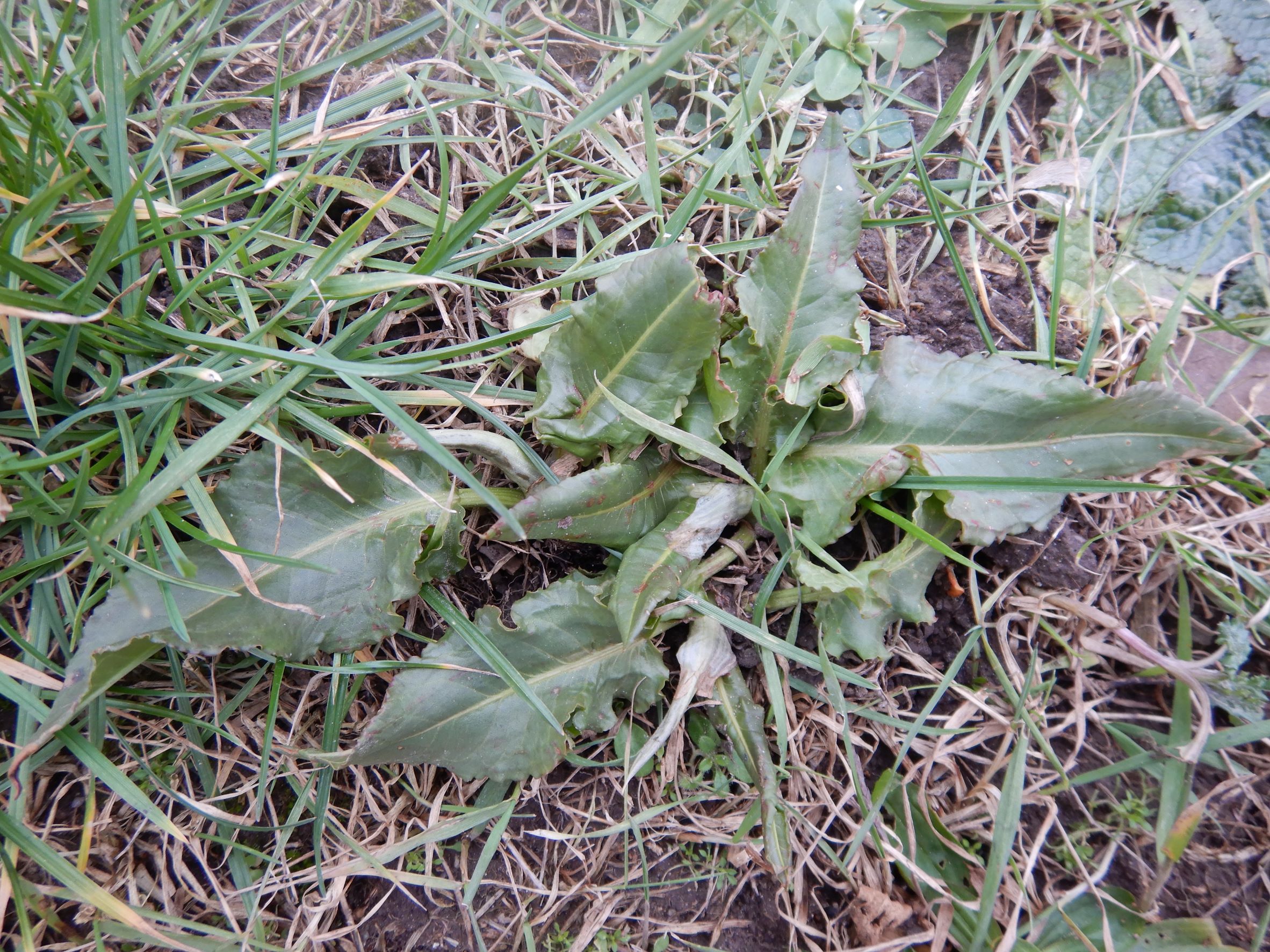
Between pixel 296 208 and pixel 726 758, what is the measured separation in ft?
5.18

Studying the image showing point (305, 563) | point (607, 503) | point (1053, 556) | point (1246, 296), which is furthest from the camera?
point (1246, 296)

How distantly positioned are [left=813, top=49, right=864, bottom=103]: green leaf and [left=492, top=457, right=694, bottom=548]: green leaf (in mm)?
A: 1037

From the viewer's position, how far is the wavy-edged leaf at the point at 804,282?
4.46 feet

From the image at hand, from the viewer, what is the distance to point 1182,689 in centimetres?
151

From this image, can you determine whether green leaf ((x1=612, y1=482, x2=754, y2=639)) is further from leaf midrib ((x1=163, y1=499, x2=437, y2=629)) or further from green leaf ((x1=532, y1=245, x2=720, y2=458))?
leaf midrib ((x1=163, y1=499, x2=437, y2=629))

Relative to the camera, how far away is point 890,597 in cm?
141

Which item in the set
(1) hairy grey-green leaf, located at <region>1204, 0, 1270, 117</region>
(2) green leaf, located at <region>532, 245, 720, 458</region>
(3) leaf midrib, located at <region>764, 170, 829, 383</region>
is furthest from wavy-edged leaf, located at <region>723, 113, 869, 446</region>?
(1) hairy grey-green leaf, located at <region>1204, 0, 1270, 117</region>

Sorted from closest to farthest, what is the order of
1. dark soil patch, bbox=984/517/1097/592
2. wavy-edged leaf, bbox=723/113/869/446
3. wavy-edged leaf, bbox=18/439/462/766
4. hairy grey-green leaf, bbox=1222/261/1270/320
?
wavy-edged leaf, bbox=18/439/462/766
wavy-edged leaf, bbox=723/113/869/446
dark soil patch, bbox=984/517/1097/592
hairy grey-green leaf, bbox=1222/261/1270/320

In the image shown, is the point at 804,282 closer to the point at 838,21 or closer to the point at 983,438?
the point at 983,438

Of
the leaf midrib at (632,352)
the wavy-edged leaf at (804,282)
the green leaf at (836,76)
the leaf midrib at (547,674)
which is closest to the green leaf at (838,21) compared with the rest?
the green leaf at (836,76)

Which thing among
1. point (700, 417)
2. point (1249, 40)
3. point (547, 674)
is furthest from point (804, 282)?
point (1249, 40)

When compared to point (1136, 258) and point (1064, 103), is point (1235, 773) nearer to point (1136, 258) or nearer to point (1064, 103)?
point (1136, 258)

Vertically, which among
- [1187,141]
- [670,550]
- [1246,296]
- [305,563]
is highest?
[1187,141]

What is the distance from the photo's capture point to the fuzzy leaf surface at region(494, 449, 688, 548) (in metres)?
1.32
